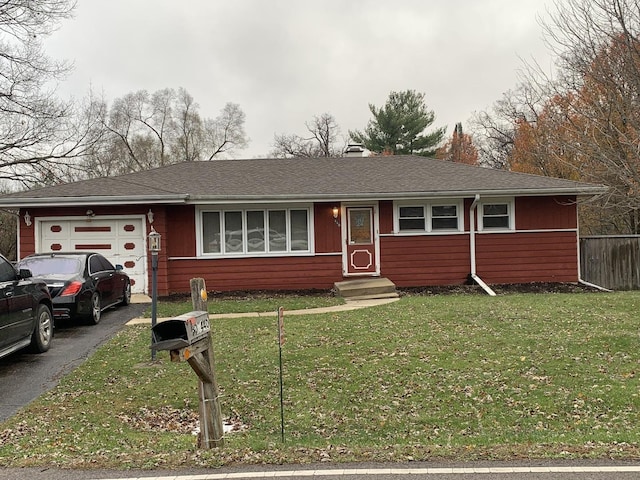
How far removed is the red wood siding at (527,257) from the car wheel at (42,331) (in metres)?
11.4

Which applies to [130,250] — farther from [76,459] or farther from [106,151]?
[106,151]

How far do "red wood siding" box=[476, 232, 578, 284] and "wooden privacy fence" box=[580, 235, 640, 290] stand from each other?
91.6 inches

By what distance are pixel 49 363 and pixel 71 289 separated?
249cm

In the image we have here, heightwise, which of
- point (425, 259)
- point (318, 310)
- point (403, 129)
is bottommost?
point (318, 310)

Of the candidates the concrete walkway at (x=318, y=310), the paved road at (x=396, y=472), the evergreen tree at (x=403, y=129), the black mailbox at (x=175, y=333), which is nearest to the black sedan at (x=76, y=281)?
the concrete walkway at (x=318, y=310)

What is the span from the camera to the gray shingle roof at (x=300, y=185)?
46.9 feet

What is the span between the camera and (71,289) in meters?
10.2

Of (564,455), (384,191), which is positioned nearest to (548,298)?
(384,191)

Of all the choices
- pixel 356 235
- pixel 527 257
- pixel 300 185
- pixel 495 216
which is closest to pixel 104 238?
pixel 300 185

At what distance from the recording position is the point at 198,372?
4.60 metres

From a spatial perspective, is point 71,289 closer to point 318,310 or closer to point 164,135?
point 318,310

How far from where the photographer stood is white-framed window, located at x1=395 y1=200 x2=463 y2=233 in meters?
15.8

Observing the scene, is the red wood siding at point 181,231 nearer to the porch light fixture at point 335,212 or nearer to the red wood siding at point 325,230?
the red wood siding at point 325,230

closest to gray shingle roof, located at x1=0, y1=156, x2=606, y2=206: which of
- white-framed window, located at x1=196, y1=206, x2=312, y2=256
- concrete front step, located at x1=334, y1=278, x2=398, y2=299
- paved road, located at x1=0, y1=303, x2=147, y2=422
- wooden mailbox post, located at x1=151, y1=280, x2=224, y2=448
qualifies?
white-framed window, located at x1=196, y1=206, x2=312, y2=256
